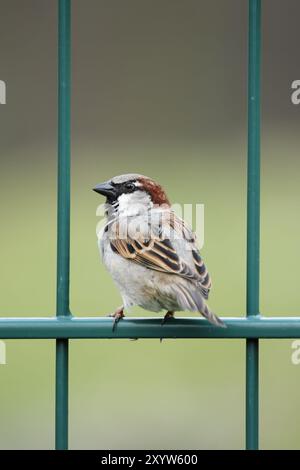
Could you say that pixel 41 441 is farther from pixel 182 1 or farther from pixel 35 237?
pixel 182 1

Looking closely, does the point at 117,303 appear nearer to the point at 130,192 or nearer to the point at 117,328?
the point at 130,192

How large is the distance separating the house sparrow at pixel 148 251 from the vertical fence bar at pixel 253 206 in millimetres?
162

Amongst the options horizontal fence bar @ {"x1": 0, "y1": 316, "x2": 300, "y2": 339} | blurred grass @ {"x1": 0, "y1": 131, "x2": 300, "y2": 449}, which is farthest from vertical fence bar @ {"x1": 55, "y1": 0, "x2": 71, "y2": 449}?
blurred grass @ {"x1": 0, "y1": 131, "x2": 300, "y2": 449}

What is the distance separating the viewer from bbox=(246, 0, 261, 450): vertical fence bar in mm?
1334

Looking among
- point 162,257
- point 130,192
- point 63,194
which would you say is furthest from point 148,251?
point 63,194

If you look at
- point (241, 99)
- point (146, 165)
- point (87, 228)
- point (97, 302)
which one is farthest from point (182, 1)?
point (97, 302)

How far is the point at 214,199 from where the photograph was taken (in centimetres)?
424

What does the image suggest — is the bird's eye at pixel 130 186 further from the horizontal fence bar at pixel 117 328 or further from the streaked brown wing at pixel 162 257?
the horizontal fence bar at pixel 117 328

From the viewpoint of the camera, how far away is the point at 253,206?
4.40ft

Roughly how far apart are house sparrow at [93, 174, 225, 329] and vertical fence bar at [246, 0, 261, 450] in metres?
0.16

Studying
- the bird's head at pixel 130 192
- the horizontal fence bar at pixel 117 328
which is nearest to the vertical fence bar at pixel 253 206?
the horizontal fence bar at pixel 117 328

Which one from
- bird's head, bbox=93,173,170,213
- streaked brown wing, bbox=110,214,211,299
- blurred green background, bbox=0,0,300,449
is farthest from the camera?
blurred green background, bbox=0,0,300,449

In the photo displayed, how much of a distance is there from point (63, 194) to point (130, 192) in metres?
0.34

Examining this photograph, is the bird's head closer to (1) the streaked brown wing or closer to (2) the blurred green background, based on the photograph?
(1) the streaked brown wing
